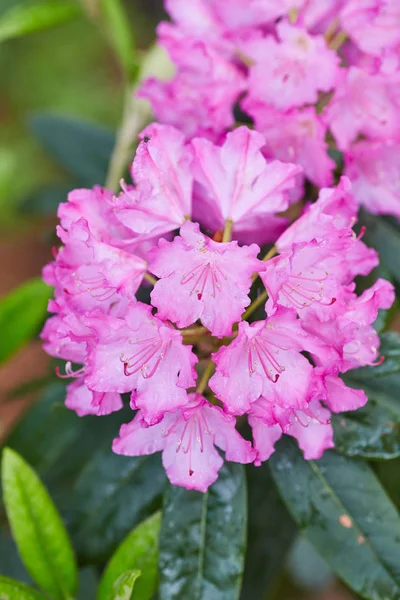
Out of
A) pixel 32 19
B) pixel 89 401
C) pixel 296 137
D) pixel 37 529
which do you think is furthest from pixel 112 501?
pixel 32 19

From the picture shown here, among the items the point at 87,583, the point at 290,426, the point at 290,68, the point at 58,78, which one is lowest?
the point at 87,583

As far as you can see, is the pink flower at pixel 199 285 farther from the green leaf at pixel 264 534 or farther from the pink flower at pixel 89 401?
the green leaf at pixel 264 534

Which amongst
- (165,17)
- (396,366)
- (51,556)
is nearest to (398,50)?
(396,366)

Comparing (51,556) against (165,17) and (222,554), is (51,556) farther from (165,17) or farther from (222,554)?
(165,17)

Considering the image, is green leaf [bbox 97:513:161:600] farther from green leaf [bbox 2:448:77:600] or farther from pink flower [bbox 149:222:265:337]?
pink flower [bbox 149:222:265:337]

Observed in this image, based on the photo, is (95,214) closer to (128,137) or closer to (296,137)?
(296,137)

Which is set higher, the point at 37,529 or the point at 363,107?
the point at 363,107

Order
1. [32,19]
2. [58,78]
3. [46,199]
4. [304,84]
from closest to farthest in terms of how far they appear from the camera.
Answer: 1. [304,84]
2. [32,19]
3. [46,199]
4. [58,78]
